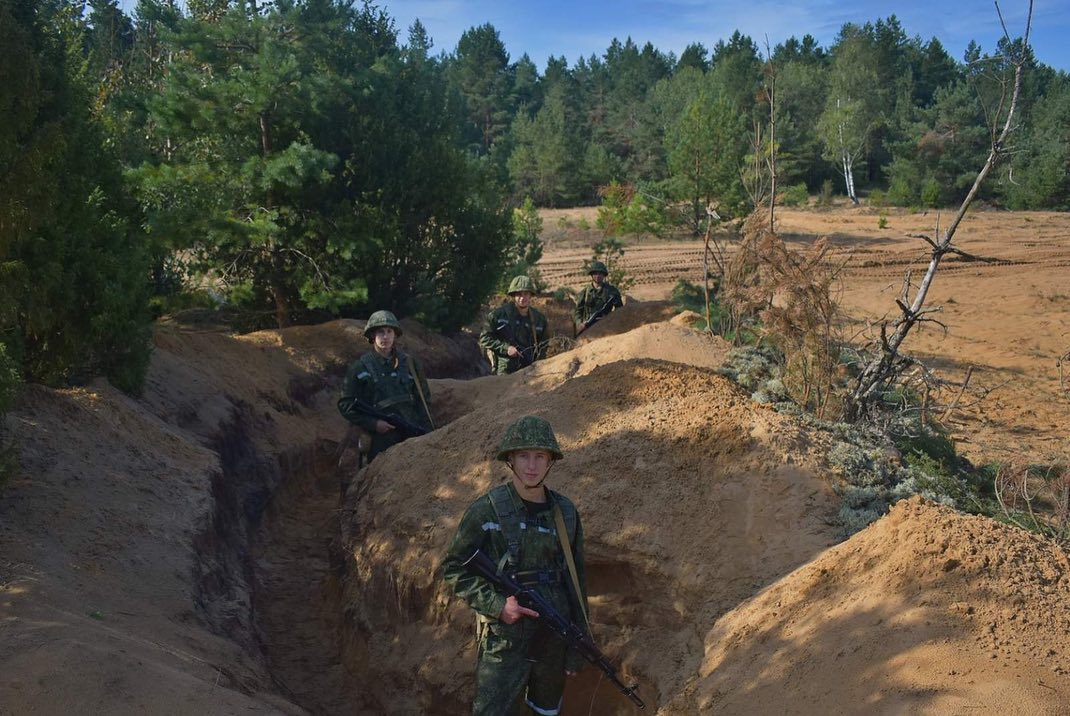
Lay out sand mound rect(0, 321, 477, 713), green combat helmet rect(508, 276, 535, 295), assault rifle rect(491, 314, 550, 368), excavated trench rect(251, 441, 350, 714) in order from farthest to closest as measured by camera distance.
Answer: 1. assault rifle rect(491, 314, 550, 368)
2. green combat helmet rect(508, 276, 535, 295)
3. excavated trench rect(251, 441, 350, 714)
4. sand mound rect(0, 321, 477, 713)

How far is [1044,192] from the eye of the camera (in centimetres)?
3709

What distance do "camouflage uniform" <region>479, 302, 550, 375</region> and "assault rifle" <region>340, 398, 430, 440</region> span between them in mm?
2846

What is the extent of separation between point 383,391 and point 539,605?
437 cm

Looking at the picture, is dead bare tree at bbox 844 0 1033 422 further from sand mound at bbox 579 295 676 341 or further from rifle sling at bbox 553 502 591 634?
sand mound at bbox 579 295 676 341

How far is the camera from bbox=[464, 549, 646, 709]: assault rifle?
419 cm

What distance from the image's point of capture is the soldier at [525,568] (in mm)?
4289

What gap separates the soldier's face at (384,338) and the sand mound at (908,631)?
436 cm

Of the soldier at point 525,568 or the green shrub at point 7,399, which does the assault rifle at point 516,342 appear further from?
the soldier at point 525,568

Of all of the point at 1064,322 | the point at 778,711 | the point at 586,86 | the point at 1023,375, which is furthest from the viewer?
the point at 586,86

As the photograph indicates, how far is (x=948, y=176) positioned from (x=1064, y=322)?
2308 cm

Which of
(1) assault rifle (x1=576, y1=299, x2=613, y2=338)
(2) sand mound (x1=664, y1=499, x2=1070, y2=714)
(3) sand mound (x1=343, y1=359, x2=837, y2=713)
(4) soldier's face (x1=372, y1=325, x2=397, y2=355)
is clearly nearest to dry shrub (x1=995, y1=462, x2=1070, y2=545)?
(3) sand mound (x1=343, y1=359, x2=837, y2=713)

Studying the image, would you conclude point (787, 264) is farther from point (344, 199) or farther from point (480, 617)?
point (344, 199)

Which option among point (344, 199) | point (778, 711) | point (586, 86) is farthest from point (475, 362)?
point (586, 86)

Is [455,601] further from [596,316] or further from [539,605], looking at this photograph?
[596,316]
